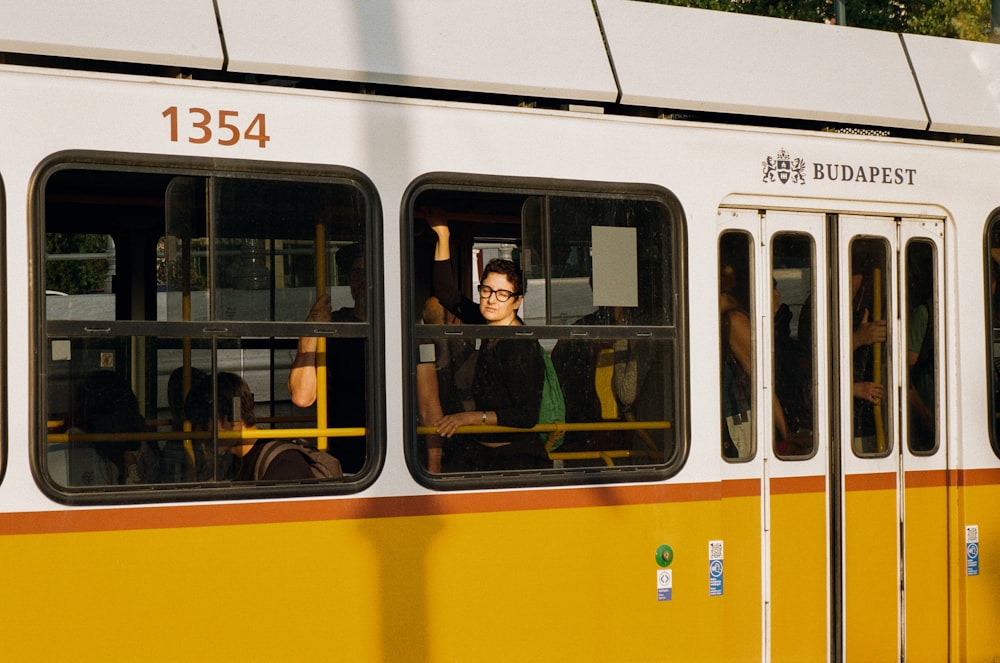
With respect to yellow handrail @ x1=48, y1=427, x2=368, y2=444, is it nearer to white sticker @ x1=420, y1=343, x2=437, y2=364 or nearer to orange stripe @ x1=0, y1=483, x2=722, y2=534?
orange stripe @ x1=0, y1=483, x2=722, y2=534

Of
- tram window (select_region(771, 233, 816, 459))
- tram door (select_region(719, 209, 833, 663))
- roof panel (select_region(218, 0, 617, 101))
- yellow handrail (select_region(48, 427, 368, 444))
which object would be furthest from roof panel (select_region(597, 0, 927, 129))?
yellow handrail (select_region(48, 427, 368, 444))

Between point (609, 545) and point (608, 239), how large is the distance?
50.4 inches

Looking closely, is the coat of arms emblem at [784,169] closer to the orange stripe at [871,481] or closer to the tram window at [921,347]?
the tram window at [921,347]

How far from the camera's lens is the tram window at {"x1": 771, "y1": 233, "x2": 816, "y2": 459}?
18.7 ft

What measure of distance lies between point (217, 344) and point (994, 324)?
12.3 ft

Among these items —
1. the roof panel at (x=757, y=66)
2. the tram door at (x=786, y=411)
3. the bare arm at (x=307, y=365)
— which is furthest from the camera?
the tram door at (x=786, y=411)

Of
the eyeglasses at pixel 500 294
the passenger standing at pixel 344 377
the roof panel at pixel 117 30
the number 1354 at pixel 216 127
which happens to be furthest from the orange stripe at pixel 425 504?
the roof panel at pixel 117 30

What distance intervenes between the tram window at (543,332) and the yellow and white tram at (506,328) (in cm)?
2

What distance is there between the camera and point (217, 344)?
181 inches

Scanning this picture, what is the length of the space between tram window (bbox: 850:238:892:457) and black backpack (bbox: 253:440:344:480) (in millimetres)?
2526

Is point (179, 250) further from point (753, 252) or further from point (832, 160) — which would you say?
point (832, 160)

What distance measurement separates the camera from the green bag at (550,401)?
5.19 metres

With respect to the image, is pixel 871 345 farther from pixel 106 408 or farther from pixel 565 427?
pixel 106 408

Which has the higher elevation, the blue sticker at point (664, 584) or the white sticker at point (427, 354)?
the white sticker at point (427, 354)
